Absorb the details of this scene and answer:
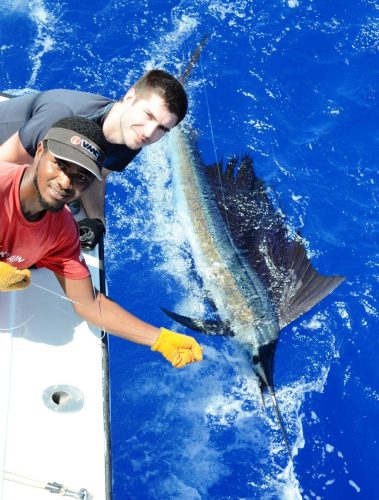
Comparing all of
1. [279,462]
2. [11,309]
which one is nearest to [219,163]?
[279,462]

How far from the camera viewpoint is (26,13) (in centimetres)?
597

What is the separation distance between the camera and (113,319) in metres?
2.73

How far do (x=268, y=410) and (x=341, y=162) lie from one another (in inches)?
109

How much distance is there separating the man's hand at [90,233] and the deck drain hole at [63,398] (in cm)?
96

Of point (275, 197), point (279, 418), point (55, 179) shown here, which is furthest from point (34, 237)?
point (275, 197)

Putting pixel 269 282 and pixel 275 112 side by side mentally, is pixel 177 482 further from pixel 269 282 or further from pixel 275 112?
pixel 275 112

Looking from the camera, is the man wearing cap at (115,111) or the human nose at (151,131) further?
the human nose at (151,131)

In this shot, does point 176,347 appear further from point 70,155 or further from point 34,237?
point 70,155

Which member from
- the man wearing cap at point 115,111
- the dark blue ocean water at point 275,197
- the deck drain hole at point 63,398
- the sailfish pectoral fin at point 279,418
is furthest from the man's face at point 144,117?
the sailfish pectoral fin at point 279,418

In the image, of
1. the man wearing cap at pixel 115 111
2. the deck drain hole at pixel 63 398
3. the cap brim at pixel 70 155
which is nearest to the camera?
the cap brim at pixel 70 155

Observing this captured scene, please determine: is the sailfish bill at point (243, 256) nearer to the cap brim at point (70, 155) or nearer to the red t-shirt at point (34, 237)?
the red t-shirt at point (34, 237)

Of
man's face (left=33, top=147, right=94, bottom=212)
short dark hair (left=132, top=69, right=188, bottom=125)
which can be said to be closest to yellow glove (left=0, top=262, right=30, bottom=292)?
man's face (left=33, top=147, right=94, bottom=212)

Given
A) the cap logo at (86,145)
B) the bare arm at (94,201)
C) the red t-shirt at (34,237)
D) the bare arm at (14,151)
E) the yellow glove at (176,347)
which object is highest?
the bare arm at (94,201)

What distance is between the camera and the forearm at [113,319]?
273 centimetres
